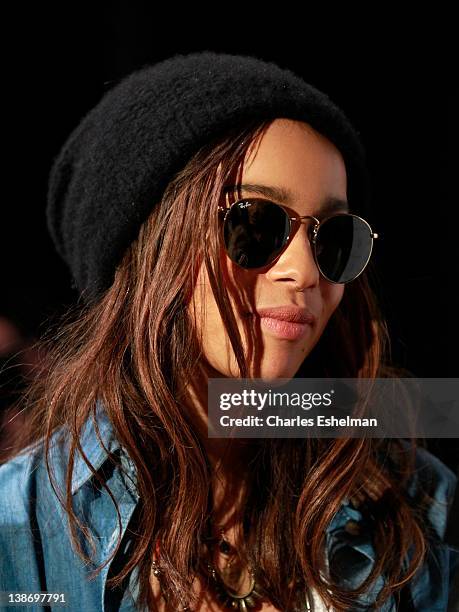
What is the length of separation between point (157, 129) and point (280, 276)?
348 mm

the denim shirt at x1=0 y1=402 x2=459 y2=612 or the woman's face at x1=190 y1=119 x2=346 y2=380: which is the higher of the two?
the woman's face at x1=190 y1=119 x2=346 y2=380

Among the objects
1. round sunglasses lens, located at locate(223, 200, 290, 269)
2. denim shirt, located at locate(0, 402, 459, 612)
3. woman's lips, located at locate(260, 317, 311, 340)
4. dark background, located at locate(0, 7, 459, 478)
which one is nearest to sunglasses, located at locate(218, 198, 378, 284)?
round sunglasses lens, located at locate(223, 200, 290, 269)

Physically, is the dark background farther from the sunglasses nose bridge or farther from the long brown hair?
the sunglasses nose bridge

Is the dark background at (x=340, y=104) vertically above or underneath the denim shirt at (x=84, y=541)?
above

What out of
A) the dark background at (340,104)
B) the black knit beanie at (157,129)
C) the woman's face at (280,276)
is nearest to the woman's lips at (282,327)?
the woman's face at (280,276)

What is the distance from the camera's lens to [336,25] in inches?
71.7

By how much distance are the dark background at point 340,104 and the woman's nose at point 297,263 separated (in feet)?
2.32

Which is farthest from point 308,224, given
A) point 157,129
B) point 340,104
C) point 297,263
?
point 340,104

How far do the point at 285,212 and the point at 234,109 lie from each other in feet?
0.68

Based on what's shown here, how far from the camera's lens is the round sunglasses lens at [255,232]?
108 cm

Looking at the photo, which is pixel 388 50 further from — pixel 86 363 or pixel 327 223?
pixel 86 363

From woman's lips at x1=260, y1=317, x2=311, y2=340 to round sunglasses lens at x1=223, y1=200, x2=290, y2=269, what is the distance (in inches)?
4.2

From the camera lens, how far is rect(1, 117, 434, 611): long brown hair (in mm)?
1129

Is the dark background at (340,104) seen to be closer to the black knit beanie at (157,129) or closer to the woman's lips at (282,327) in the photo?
the black knit beanie at (157,129)
